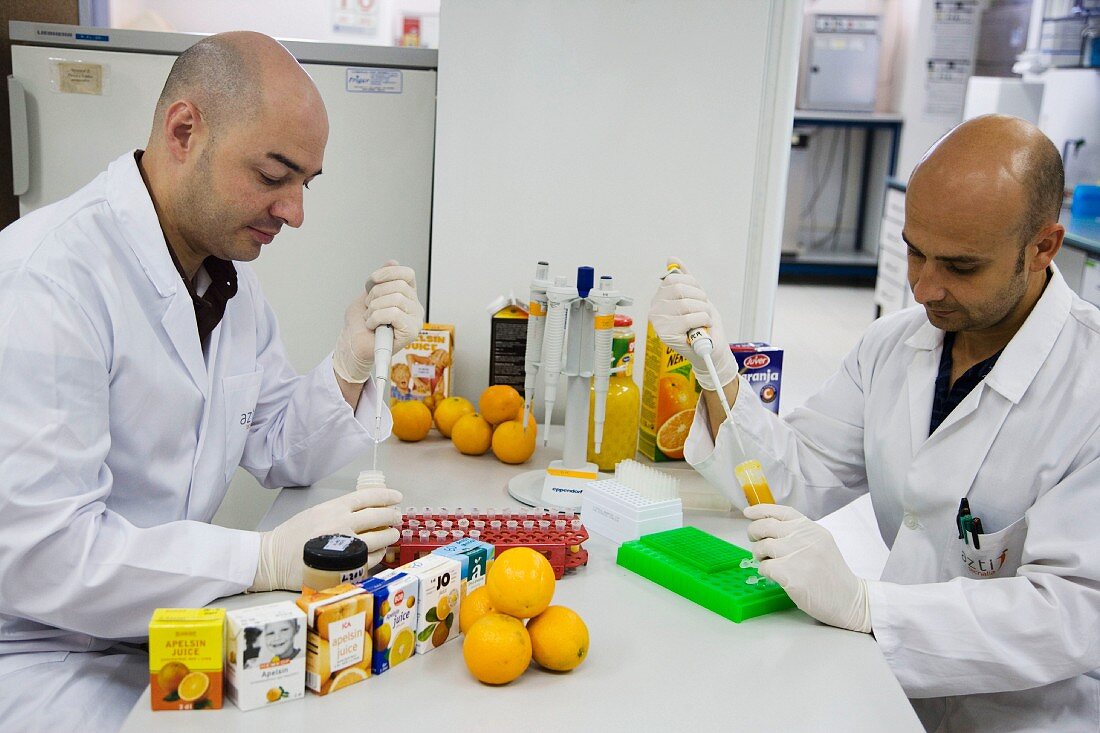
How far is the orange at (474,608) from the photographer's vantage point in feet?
3.94

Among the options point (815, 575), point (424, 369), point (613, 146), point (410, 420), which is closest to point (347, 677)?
point (815, 575)

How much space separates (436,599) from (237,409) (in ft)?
2.03

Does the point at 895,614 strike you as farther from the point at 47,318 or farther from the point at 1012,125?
the point at 47,318

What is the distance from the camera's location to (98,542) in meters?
1.24

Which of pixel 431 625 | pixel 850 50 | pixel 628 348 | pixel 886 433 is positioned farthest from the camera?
pixel 850 50

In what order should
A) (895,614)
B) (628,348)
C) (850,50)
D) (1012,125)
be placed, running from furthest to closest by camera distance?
(850,50)
(628,348)
(1012,125)
(895,614)

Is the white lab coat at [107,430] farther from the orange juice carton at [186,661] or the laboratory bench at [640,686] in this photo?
the orange juice carton at [186,661]

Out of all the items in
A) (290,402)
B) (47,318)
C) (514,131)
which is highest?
(514,131)

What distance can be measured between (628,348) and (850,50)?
22.7 feet

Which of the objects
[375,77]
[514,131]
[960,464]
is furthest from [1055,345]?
[375,77]

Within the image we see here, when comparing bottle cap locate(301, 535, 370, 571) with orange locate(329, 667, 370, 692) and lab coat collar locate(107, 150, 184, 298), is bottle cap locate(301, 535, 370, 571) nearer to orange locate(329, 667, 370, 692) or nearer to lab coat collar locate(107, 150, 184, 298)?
orange locate(329, 667, 370, 692)

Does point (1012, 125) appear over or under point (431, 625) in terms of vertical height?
over

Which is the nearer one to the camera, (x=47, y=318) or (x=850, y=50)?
(x=47, y=318)

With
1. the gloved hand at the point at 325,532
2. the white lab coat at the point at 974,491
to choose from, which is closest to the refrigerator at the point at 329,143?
the white lab coat at the point at 974,491
